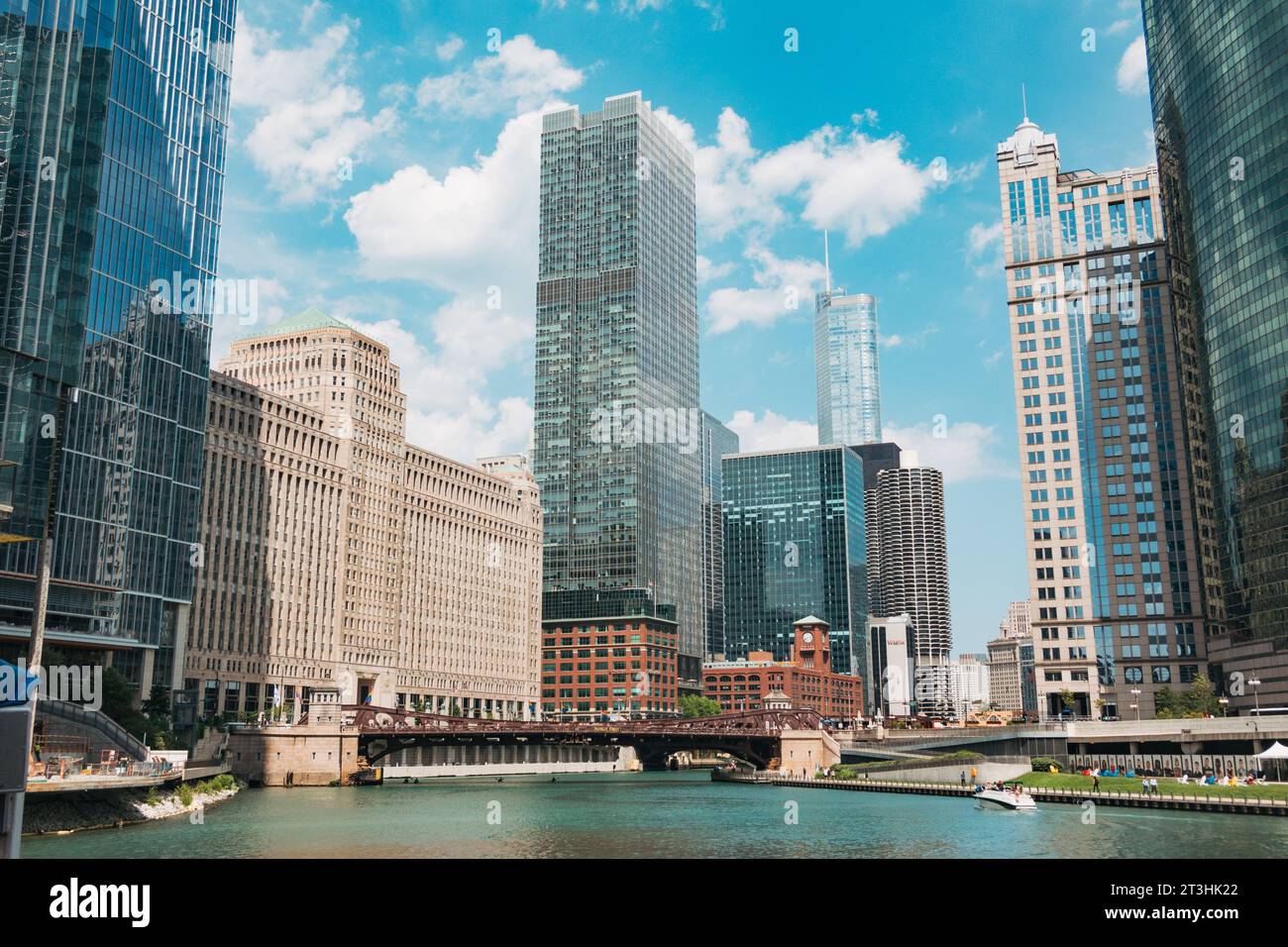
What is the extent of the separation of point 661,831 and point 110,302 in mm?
91627

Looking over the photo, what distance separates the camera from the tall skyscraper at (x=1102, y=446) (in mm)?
177250

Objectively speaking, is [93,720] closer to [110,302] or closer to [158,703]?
[158,703]

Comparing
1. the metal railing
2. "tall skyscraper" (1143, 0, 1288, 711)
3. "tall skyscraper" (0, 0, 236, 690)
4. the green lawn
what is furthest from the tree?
"tall skyscraper" (1143, 0, 1288, 711)

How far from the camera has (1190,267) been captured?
159m

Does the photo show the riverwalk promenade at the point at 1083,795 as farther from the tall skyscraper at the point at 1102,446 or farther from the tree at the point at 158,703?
the tree at the point at 158,703

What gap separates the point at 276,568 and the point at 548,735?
59.2 metres

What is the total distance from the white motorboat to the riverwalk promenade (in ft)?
13.1

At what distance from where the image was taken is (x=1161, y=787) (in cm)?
10031

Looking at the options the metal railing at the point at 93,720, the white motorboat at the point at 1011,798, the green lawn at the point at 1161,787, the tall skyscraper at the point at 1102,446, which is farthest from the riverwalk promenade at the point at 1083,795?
the metal railing at the point at 93,720

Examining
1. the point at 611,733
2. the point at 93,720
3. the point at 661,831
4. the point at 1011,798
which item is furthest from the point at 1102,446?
the point at 93,720

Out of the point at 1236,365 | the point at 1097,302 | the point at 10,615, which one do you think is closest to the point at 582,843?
the point at 10,615

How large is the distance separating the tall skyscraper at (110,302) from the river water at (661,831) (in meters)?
33.2

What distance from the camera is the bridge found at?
14950 cm

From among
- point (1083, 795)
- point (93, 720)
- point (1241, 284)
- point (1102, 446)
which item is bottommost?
point (1083, 795)
